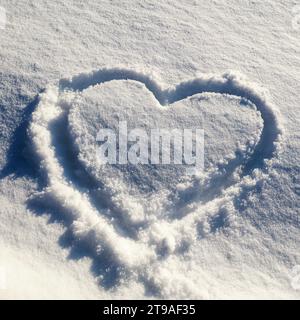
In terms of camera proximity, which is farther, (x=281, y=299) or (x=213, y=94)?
(x=213, y=94)

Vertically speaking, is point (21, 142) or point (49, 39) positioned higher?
point (49, 39)

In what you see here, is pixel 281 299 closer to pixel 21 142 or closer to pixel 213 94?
pixel 213 94

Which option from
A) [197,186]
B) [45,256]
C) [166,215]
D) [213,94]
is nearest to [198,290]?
[166,215]

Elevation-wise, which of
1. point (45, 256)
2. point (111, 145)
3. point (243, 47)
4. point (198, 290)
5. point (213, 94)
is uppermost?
point (243, 47)
